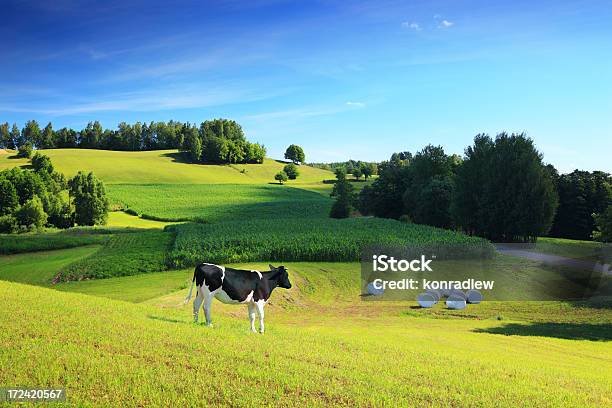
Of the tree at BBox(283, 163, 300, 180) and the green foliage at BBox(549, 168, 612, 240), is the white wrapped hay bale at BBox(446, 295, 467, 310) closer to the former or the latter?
the green foliage at BBox(549, 168, 612, 240)

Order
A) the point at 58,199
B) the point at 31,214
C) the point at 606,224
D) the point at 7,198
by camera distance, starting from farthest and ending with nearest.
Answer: the point at 58,199
the point at 7,198
the point at 31,214
the point at 606,224

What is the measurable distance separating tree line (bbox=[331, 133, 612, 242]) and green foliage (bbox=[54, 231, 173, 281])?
43.3 m

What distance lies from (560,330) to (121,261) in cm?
3567

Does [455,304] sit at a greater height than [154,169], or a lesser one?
lesser

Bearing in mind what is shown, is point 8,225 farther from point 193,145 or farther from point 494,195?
point 193,145

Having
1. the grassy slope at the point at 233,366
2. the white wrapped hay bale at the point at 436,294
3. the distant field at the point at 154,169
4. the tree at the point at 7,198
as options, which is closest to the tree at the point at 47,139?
the distant field at the point at 154,169

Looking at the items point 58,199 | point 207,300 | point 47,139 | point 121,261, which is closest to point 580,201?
point 121,261

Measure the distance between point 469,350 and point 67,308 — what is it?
14.5 metres

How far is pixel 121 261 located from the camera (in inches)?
1753

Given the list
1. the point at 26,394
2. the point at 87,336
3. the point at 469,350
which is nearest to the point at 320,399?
the point at 26,394

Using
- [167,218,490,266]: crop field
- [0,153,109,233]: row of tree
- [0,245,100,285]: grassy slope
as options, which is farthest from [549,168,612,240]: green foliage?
[0,153,109,233]: row of tree

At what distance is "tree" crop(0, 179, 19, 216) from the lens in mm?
74000

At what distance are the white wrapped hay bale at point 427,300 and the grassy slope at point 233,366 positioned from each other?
582 inches

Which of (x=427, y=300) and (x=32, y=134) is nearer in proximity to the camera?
(x=427, y=300)
